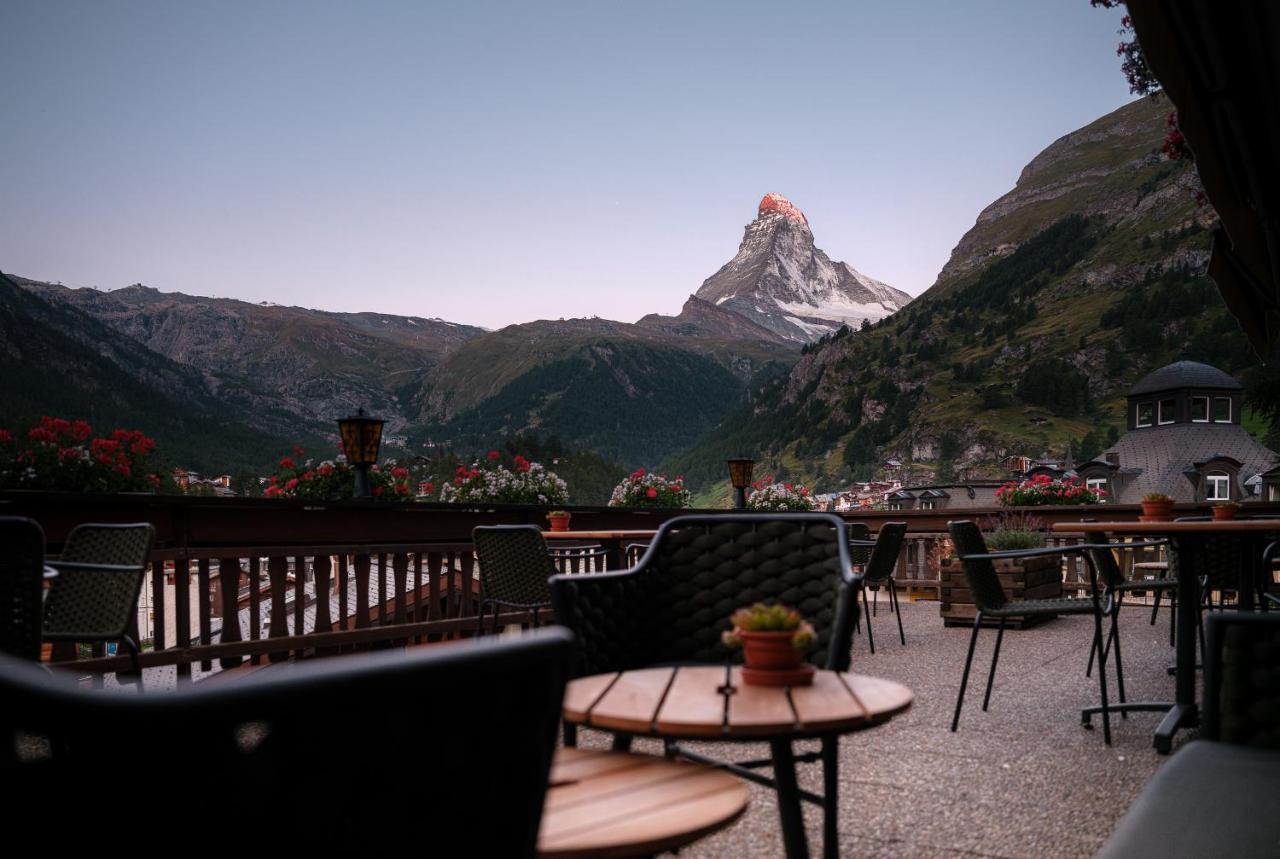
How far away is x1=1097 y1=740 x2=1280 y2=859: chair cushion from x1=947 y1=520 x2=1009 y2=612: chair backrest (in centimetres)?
197

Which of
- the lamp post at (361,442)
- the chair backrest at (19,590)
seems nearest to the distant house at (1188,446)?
the lamp post at (361,442)

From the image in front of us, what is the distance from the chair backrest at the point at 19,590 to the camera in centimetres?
204

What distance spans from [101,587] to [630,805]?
2.61 m

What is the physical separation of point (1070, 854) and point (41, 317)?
186 feet

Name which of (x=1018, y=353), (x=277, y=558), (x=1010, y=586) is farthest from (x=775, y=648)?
(x=1018, y=353)

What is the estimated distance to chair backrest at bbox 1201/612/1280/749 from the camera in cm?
157

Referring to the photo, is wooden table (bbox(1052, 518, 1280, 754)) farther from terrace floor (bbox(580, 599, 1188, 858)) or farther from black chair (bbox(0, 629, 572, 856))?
black chair (bbox(0, 629, 572, 856))

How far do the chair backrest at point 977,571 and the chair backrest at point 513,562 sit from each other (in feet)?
6.52

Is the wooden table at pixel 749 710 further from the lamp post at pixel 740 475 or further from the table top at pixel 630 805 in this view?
the lamp post at pixel 740 475

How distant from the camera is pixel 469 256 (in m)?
102

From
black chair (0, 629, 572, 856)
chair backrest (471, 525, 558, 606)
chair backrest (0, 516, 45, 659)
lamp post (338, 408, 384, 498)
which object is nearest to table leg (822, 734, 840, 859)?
black chair (0, 629, 572, 856)

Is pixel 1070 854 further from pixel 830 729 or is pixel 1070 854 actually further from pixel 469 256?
pixel 469 256

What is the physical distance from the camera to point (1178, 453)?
51.4 metres

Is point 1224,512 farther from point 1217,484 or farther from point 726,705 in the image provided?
point 1217,484
